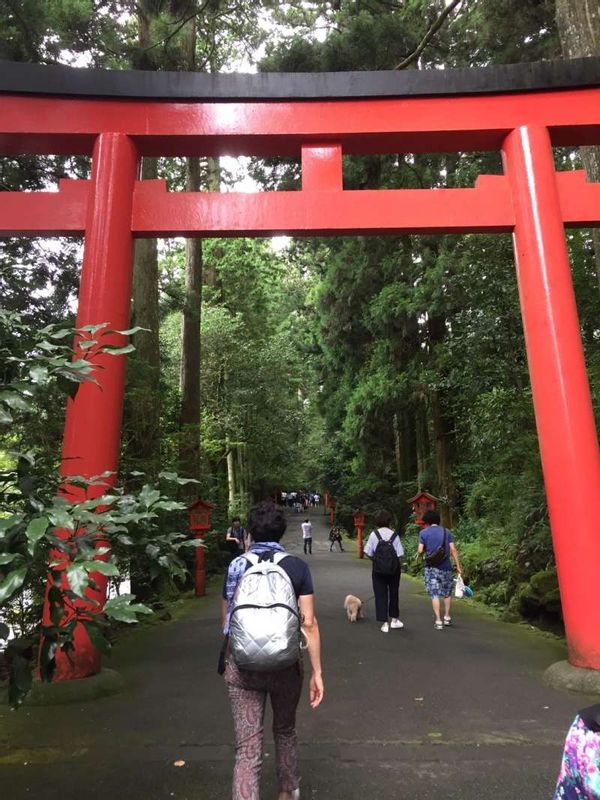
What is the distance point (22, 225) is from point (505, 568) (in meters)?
8.35

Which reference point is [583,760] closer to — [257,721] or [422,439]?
[257,721]

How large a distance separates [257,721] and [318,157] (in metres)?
4.80

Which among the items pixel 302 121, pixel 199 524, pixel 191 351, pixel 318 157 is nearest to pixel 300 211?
pixel 318 157

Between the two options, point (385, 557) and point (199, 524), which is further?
point (199, 524)

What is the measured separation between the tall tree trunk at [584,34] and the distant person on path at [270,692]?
5228 millimetres

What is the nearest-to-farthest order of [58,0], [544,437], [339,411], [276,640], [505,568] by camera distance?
1. [276,640]
2. [544,437]
3. [58,0]
4. [505,568]
5. [339,411]

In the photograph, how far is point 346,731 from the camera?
367 cm

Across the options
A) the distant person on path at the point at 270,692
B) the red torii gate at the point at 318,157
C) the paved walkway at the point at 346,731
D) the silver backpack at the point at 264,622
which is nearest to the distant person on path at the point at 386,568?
the paved walkway at the point at 346,731

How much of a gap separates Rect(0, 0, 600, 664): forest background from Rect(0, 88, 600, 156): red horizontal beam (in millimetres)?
1154

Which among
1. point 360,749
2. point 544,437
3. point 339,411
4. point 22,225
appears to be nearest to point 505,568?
point 544,437

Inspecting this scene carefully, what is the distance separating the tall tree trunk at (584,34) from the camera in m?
6.12

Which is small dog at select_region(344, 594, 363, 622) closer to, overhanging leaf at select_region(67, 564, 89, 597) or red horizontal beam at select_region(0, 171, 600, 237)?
red horizontal beam at select_region(0, 171, 600, 237)

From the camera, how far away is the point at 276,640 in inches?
95.1

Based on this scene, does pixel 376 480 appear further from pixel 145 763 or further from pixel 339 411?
pixel 145 763
